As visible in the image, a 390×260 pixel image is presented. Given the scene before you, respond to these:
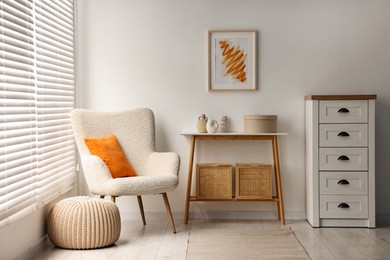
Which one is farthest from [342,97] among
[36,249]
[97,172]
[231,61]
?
[36,249]

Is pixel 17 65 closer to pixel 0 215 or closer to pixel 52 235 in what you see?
pixel 0 215

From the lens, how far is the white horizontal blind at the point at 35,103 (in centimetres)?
329

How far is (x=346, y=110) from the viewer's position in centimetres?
474

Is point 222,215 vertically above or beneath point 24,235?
beneath

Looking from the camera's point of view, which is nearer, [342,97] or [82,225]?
[82,225]

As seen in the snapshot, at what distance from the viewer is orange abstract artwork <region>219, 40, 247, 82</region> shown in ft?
16.9

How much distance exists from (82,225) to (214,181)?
→ 4.43 feet

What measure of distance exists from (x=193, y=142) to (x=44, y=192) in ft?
4.49

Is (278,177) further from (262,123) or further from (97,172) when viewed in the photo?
(97,172)

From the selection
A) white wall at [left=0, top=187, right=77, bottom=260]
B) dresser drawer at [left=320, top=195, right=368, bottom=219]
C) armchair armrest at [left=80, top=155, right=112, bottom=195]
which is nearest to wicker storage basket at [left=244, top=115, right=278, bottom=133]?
dresser drawer at [left=320, top=195, right=368, bottom=219]

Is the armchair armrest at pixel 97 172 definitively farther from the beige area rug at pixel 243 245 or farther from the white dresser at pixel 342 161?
the white dresser at pixel 342 161

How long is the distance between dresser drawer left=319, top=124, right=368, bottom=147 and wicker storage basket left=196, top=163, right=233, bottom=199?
0.80m

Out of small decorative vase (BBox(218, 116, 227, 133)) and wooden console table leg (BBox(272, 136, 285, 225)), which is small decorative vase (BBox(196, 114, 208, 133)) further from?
wooden console table leg (BBox(272, 136, 285, 225))

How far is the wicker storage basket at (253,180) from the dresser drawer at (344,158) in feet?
1.55
